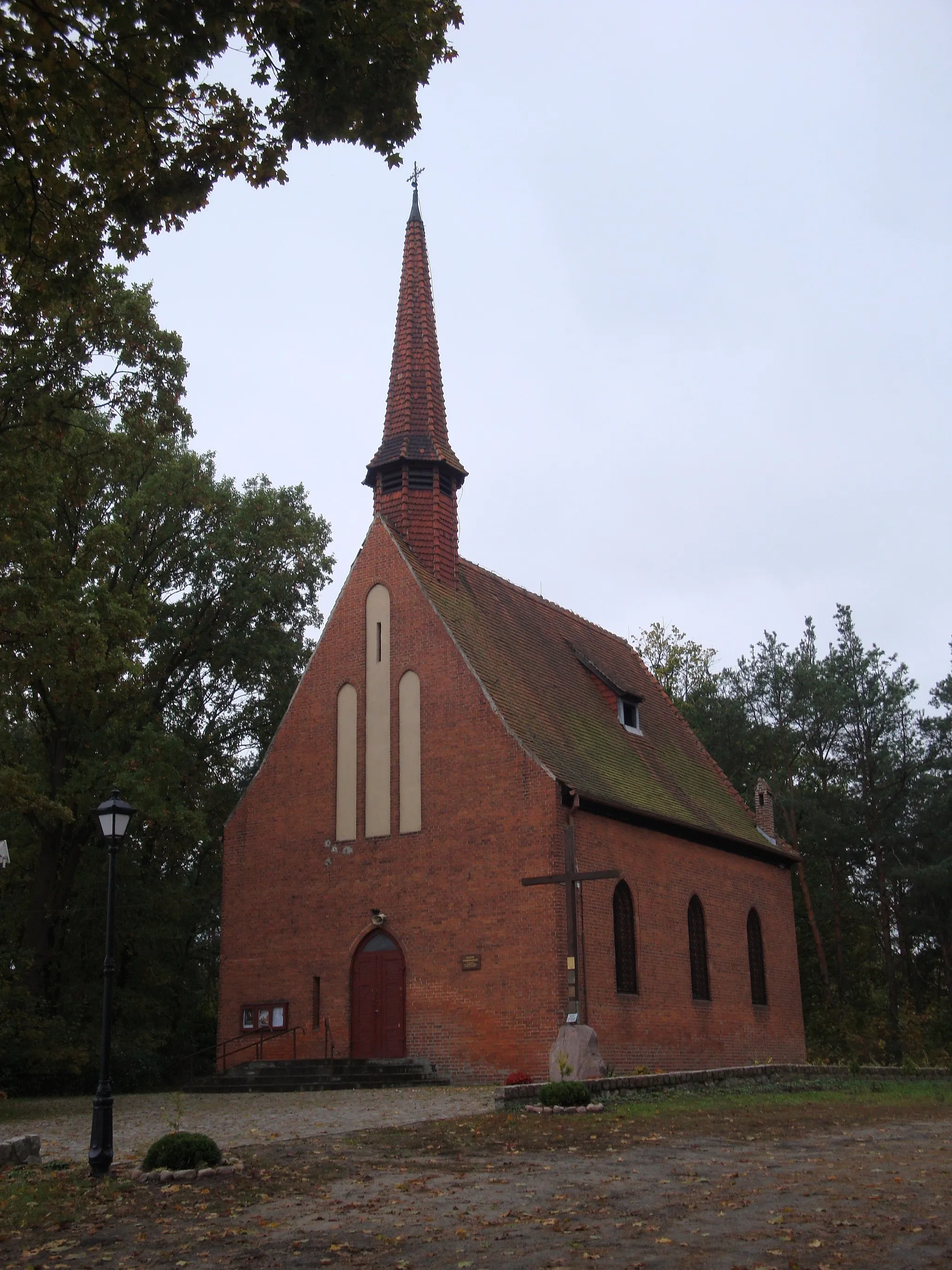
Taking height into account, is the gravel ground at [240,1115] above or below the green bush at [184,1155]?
below

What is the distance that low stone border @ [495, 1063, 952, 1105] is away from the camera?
49.5 feet

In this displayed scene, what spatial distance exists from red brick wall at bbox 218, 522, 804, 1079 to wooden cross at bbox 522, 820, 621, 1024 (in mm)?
1319

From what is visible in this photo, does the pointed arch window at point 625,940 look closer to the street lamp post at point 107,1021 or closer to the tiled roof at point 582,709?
the tiled roof at point 582,709

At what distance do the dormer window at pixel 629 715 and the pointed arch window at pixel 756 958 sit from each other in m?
5.08

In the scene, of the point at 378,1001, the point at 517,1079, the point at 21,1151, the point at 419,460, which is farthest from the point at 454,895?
the point at 21,1151

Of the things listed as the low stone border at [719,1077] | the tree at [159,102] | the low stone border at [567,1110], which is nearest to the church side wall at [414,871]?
the low stone border at [719,1077]

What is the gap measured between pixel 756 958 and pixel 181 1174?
2138 centimetres

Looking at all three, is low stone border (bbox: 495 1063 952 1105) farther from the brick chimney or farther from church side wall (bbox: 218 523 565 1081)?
the brick chimney

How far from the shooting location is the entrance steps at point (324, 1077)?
21.0m

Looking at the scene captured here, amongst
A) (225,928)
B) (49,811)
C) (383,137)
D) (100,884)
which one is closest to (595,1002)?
(225,928)

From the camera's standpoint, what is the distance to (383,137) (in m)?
7.99

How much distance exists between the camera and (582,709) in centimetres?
2705

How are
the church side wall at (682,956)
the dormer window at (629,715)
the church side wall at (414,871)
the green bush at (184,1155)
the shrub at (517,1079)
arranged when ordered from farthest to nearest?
the dormer window at (629,715) < the church side wall at (682,956) < the church side wall at (414,871) < the shrub at (517,1079) < the green bush at (184,1155)

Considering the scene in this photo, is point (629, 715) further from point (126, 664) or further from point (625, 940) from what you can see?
point (126, 664)
